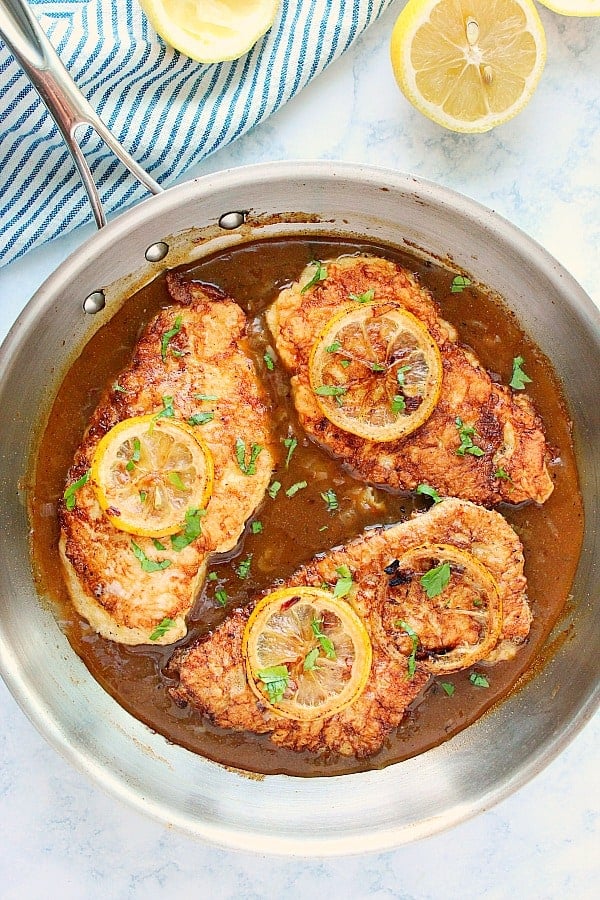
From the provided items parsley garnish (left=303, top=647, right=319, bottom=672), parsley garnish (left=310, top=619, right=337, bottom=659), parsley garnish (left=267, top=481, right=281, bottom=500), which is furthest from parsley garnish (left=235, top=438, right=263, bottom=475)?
parsley garnish (left=303, top=647, right=319, bottom=672)

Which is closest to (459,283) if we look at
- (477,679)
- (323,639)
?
(323,639)

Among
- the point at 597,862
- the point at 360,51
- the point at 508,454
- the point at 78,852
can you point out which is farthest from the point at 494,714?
the point at 360,51

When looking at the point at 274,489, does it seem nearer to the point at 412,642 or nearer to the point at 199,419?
the point at 199,419

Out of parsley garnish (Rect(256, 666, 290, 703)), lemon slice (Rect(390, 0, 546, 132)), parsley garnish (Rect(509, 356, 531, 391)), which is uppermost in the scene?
lemon slice (Rect(390, 0, 546, 132))

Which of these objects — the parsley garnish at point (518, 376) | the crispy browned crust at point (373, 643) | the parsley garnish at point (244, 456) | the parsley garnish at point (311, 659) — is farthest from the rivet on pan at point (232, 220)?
the parsley garnish at point (311, 659)

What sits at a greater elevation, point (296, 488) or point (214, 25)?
point (214, 25)

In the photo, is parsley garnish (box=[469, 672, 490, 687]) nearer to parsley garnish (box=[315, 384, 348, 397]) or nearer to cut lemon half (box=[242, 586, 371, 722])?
cut lemon half (box=[242, 586, 371, 722])
